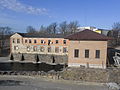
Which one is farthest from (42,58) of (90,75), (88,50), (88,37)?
(90,75)

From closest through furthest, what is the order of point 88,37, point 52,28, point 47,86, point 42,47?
point 47,86, point 88,37, point 42,47, point 52,28

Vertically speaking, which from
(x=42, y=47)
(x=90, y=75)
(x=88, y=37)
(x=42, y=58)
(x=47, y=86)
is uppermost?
(x=88, y=37)

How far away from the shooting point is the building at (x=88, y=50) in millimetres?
19484

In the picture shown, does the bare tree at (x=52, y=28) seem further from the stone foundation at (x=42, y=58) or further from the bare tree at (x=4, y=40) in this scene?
the stone foundation at (x=42, y=58)

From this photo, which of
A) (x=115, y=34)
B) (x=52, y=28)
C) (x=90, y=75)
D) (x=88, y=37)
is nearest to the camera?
(x=90, y=75)

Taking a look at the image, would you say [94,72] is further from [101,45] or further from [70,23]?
[70,23]

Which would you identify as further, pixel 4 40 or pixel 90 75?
pixel 4 40

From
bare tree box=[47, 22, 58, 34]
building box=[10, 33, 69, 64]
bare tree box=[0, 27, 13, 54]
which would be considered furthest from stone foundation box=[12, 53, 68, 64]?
bare tree box=[47, 22, 58, 34]

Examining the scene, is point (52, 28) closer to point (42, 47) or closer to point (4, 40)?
point (4, 40)

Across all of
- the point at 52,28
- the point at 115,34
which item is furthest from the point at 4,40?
the point at 115,34

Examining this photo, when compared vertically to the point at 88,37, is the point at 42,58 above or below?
below

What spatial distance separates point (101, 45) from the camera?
19.6 m

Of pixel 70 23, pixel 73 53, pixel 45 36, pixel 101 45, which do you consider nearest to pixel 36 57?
pixel 45 36

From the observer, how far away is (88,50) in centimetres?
1983
